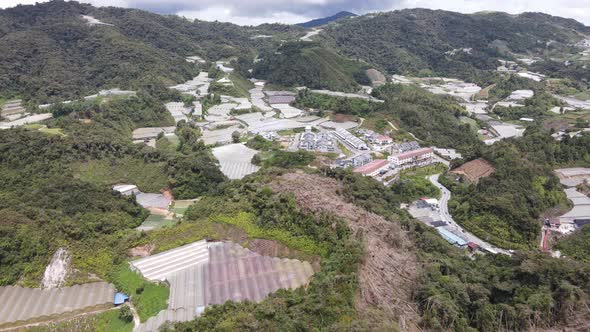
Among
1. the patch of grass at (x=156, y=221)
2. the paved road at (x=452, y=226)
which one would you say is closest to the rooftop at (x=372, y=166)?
the paved road at (x=452, y=226)

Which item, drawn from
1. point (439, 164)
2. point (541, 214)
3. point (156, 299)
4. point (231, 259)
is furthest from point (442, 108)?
point (156, 299)

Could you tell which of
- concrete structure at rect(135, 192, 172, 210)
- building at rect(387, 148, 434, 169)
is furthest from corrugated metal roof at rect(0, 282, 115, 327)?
building at rect(387, 148, 434, 169)

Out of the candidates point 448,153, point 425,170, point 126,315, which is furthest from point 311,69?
point 126,315

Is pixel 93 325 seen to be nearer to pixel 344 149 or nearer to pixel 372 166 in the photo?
pixel 372 166

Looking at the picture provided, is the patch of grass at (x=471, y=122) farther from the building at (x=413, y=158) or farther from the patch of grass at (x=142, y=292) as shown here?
the patch of grass at (x=142, y=292)

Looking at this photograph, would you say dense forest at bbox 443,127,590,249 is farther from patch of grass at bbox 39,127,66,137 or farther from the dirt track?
patch of grass at bbox 39,127,66,137

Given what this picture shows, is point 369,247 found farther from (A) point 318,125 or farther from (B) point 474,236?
(A) point 318,125
